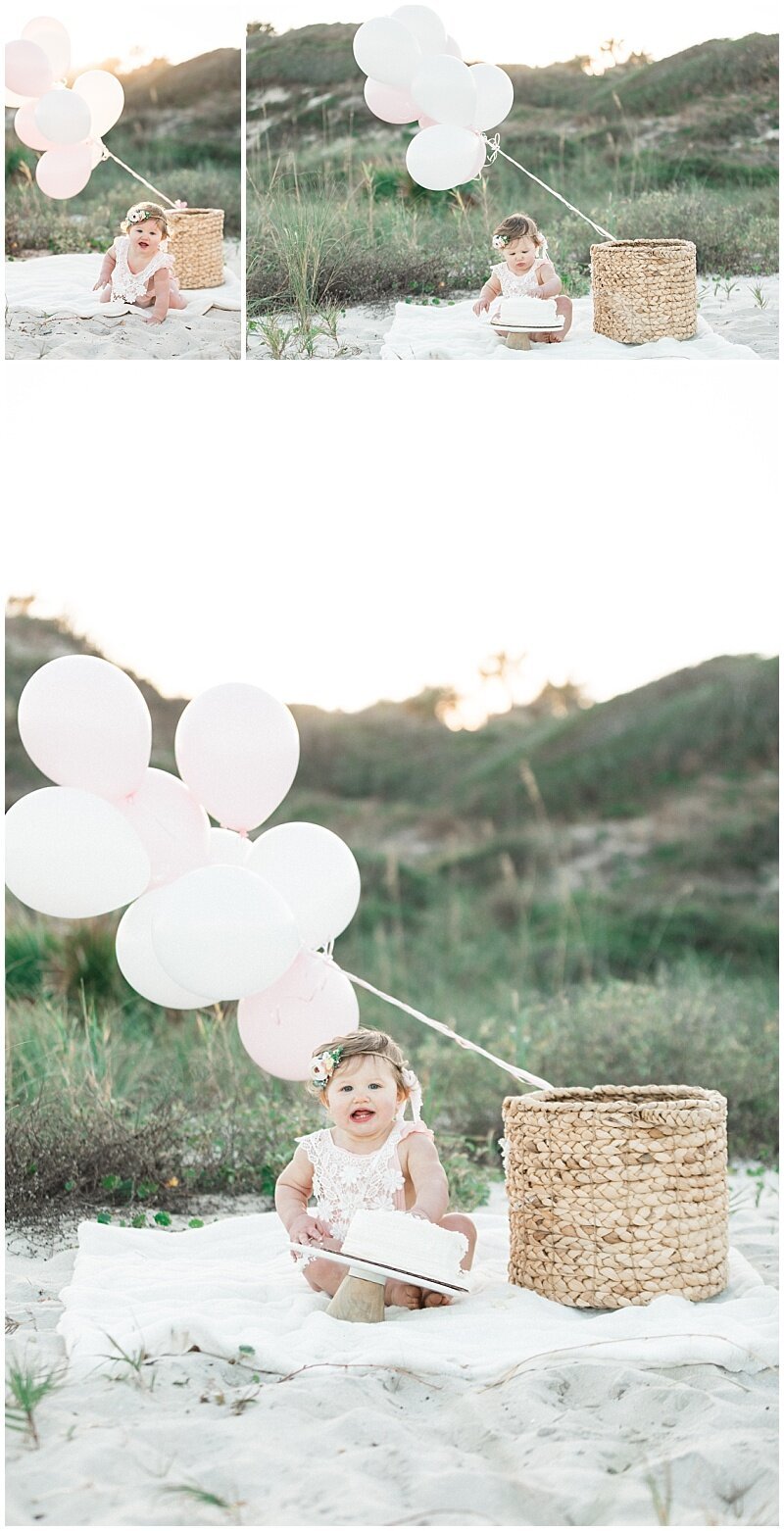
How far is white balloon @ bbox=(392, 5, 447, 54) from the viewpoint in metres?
3.87

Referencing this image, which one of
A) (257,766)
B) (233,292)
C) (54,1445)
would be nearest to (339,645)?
(233,292)

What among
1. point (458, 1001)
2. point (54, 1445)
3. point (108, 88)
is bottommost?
point (458, 1001)

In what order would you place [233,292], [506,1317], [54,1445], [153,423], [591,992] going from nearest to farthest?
1. [54,1445]
2. [506,1317]
3. [233,292]
4. [591,992]
5. [153,423]

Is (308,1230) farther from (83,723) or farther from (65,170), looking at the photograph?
(65,170)

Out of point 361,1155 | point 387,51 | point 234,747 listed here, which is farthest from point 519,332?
point 361,1155

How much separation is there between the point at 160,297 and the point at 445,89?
0.98m

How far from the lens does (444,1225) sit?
2.99 metres

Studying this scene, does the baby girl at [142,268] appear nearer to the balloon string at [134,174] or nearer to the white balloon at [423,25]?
the balloon string at [134,174]

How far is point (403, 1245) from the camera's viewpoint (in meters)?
2.68

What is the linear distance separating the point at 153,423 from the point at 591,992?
3.32 metres

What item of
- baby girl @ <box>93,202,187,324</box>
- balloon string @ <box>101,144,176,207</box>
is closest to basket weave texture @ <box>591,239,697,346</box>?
baby girl @ <box>93,202,187,324</box>

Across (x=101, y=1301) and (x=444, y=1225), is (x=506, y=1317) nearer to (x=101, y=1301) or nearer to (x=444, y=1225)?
(x=444, y=1225)

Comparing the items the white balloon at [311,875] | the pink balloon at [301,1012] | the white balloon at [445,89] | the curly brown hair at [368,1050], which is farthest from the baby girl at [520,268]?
the curly brown hair at [368,1050]

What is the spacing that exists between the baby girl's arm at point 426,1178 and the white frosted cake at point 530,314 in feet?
7.26
